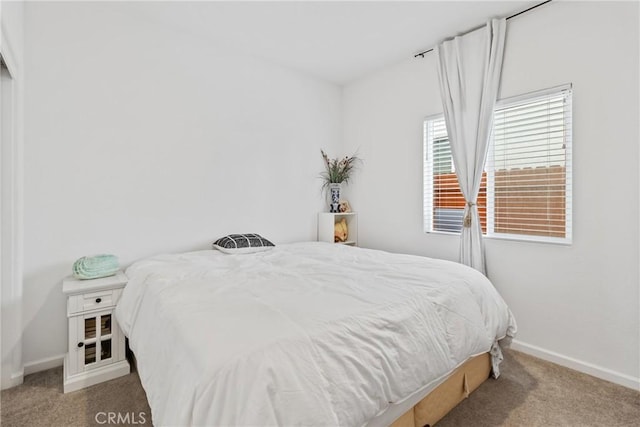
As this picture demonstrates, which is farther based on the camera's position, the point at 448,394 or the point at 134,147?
the point at 134,147

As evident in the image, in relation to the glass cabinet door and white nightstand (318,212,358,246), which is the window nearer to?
white nightstand (318,212,358,246)

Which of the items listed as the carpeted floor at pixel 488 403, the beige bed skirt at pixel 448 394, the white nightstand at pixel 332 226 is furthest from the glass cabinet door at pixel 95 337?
the white nightstand at pixel 332 226

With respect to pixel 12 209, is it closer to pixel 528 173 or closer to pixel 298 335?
pixel 298 335

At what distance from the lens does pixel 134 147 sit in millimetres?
2506

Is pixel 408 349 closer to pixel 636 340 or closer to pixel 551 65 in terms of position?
pixel 636 340

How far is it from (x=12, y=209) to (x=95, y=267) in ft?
1.92

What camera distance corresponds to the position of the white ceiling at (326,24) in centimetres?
241

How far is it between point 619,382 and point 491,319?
114 cm

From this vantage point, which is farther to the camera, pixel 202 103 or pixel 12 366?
pixel 202 103

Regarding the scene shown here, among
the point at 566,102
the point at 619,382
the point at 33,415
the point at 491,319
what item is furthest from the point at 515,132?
the point at 33,415

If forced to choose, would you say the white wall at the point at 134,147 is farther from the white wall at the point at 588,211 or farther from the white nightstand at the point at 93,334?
the white wall at the point at 588,211

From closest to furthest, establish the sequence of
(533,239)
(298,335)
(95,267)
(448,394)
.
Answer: (298,335) → (448,394) → (95,267) → (533,239)

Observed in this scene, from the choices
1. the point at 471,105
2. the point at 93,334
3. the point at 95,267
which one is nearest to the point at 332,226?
the point at 471,105

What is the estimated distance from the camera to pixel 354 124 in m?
3.89
